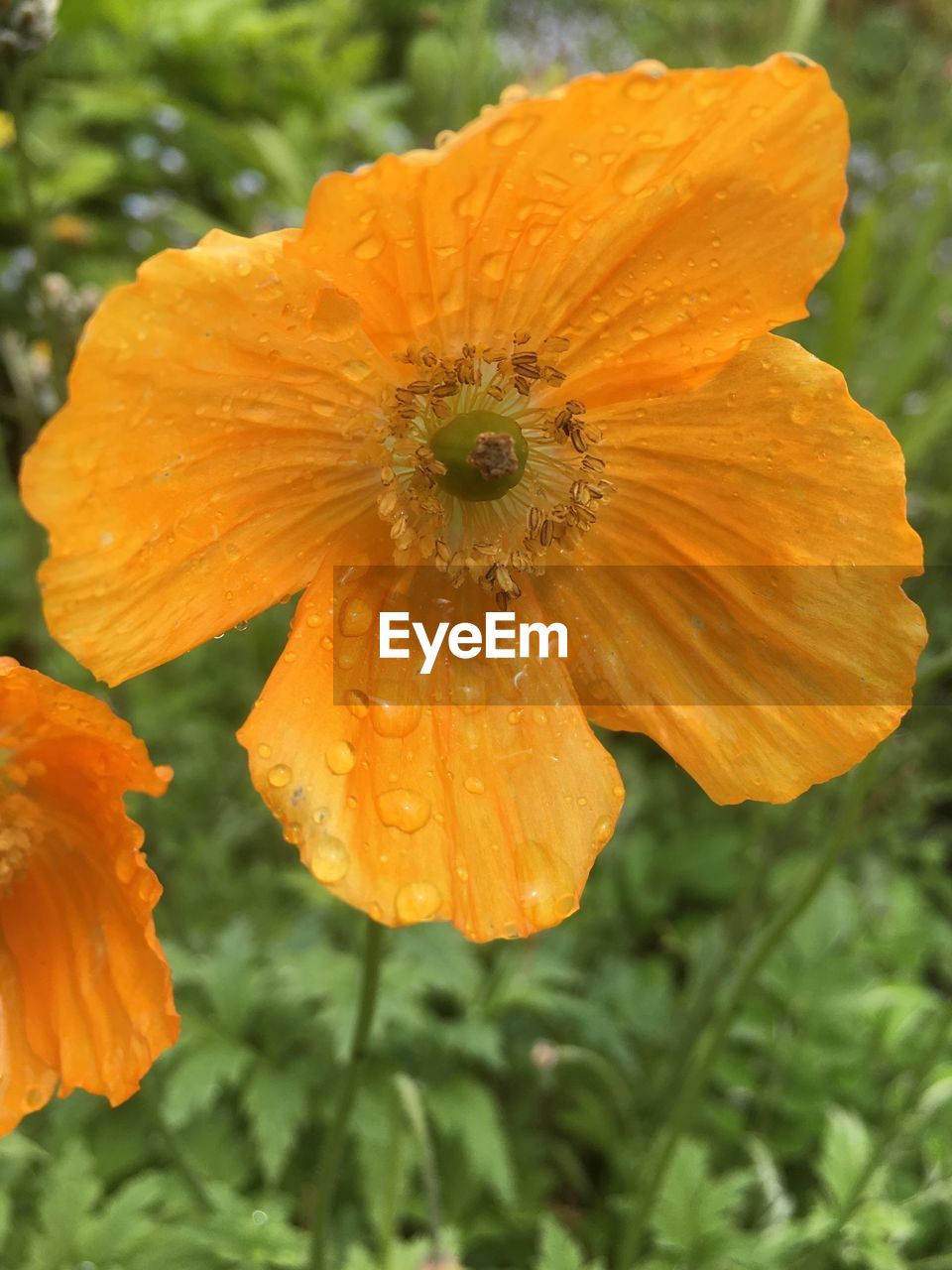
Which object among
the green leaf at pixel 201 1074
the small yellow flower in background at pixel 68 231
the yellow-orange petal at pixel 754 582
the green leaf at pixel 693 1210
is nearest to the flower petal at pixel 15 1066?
the yellow-orange petal at pixel 754 582

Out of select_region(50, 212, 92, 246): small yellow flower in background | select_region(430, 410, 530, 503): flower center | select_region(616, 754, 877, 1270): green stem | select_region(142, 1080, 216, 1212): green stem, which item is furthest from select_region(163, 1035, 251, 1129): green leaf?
select_region(50, 212, 92, 246): small yellow flower in background

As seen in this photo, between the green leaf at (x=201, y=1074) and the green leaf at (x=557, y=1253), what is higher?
the green leaf at (x=557, y=1253)

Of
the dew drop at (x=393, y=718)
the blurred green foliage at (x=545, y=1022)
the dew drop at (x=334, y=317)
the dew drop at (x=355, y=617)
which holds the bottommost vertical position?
the blurred green foliage at (x=545, y=1022)

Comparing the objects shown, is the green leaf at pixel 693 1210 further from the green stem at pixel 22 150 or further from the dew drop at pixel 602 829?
the green stem at pixel 22 150

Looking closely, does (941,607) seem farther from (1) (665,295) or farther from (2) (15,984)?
(2) (15,984)

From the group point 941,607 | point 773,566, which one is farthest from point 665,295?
point 941,607

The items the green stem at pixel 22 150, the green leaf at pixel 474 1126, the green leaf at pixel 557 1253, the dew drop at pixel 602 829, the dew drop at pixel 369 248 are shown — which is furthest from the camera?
the green leaf at pixel 474 1126

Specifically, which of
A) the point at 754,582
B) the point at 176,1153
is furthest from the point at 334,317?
the point at 176,1153
